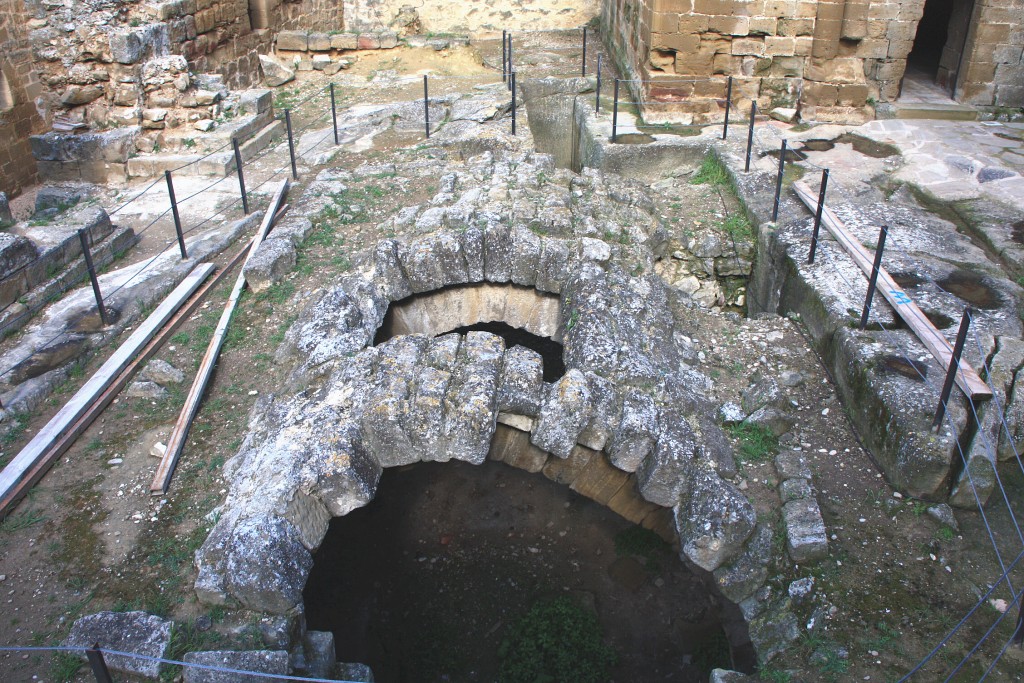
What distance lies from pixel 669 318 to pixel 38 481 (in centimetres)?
431

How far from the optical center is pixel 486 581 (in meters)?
6.84

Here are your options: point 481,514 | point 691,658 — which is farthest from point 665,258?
point 691,658

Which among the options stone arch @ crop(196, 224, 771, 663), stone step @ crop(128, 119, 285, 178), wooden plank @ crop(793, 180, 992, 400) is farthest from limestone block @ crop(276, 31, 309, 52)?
wooden plank @ crop(793, 180, 992, 400)

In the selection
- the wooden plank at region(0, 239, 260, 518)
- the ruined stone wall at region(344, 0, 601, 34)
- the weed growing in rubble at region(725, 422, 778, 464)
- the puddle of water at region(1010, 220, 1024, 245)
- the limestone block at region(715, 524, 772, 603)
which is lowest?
the limestone block at region(715, 524, 772, 603)

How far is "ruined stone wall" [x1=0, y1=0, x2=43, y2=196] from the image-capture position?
876 centimetres

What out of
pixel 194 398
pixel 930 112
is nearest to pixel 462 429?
pixel 194 398

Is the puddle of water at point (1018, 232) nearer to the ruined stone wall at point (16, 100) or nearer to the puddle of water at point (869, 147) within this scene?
the puddle of water at point (869, 147)

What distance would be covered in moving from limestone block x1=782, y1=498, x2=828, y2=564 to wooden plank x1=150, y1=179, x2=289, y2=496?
3.49 m

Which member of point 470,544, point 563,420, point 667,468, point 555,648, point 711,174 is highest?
point 711,174

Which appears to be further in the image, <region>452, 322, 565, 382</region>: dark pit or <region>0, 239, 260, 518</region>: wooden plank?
<region>452, 322, 565, 382</region>: dark pit

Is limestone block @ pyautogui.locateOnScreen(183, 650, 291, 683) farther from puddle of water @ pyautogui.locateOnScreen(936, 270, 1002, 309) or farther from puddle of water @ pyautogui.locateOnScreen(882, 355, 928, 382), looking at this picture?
puddle of water @ pyautogui.locateOnScreen(936, 270, 1002, 309)

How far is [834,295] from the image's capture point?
5.77m

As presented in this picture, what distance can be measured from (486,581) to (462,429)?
279cm

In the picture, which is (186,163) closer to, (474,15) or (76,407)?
(76,407)
